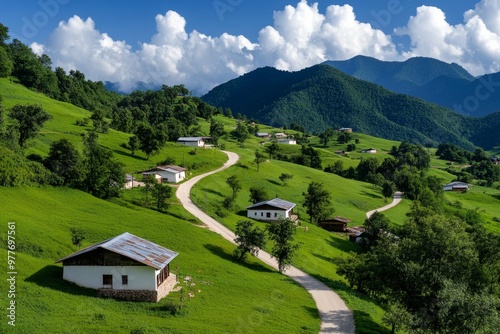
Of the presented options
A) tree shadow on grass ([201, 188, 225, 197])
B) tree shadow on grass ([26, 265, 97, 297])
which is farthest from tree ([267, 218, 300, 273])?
tree shadow on grass ([201, 188, 225, 197])

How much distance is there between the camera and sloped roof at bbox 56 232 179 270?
42.0 metres

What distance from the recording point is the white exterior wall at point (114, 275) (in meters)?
41.8

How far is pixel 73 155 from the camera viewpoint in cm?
8525

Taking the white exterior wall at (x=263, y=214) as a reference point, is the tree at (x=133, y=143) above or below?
above

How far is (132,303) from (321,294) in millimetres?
23703

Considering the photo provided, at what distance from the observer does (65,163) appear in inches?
3292

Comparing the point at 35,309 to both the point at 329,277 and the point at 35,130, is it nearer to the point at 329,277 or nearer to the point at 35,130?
the point at 329,277

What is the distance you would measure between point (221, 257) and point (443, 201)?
382 feet

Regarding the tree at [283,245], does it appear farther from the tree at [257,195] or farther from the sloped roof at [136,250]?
the tree at [257,195]

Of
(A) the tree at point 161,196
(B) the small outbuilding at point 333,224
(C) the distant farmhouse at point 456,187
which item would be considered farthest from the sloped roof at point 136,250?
(C) the distant farmhouse at point 456,187

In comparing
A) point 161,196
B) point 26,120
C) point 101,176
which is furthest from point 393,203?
point 26,120

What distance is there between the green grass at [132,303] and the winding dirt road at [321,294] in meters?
1.52

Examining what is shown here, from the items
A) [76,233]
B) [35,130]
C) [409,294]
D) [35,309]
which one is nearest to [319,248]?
[409,294]

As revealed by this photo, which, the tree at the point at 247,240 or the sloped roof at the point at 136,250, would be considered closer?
the sloped roof at the point at 136,250
